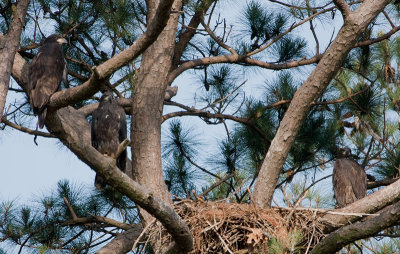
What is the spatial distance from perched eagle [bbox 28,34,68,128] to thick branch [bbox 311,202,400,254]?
196 centimetres

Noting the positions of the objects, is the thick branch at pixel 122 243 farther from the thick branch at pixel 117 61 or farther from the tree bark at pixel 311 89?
the thick branch at pixel 117 61

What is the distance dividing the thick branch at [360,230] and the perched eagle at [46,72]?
6.44 feet

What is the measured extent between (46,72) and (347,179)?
3.10m

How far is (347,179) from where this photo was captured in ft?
20.8

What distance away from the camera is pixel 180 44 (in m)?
6.11

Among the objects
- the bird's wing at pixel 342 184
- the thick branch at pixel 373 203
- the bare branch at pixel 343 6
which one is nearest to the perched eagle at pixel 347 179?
the bird's wing at pixel 342 184

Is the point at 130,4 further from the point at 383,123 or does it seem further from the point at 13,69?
the point at 383,123


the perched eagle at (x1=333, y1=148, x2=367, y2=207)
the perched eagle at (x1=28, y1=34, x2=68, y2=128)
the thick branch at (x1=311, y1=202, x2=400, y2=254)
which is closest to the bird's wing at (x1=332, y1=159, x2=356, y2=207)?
the perched eagle at (x1=333, y1=148, x2=367, y2=207)

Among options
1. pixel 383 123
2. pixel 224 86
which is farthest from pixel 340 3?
pixel 224 86

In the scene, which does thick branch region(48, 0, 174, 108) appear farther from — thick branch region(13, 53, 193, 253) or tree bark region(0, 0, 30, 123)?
tree bark region(0, 0, 30, 123)

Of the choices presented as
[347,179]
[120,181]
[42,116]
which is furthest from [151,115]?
[347,179]

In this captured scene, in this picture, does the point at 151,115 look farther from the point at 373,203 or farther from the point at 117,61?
the point at 373,203

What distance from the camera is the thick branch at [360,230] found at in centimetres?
322

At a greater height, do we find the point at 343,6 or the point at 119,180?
the point at 343,6
